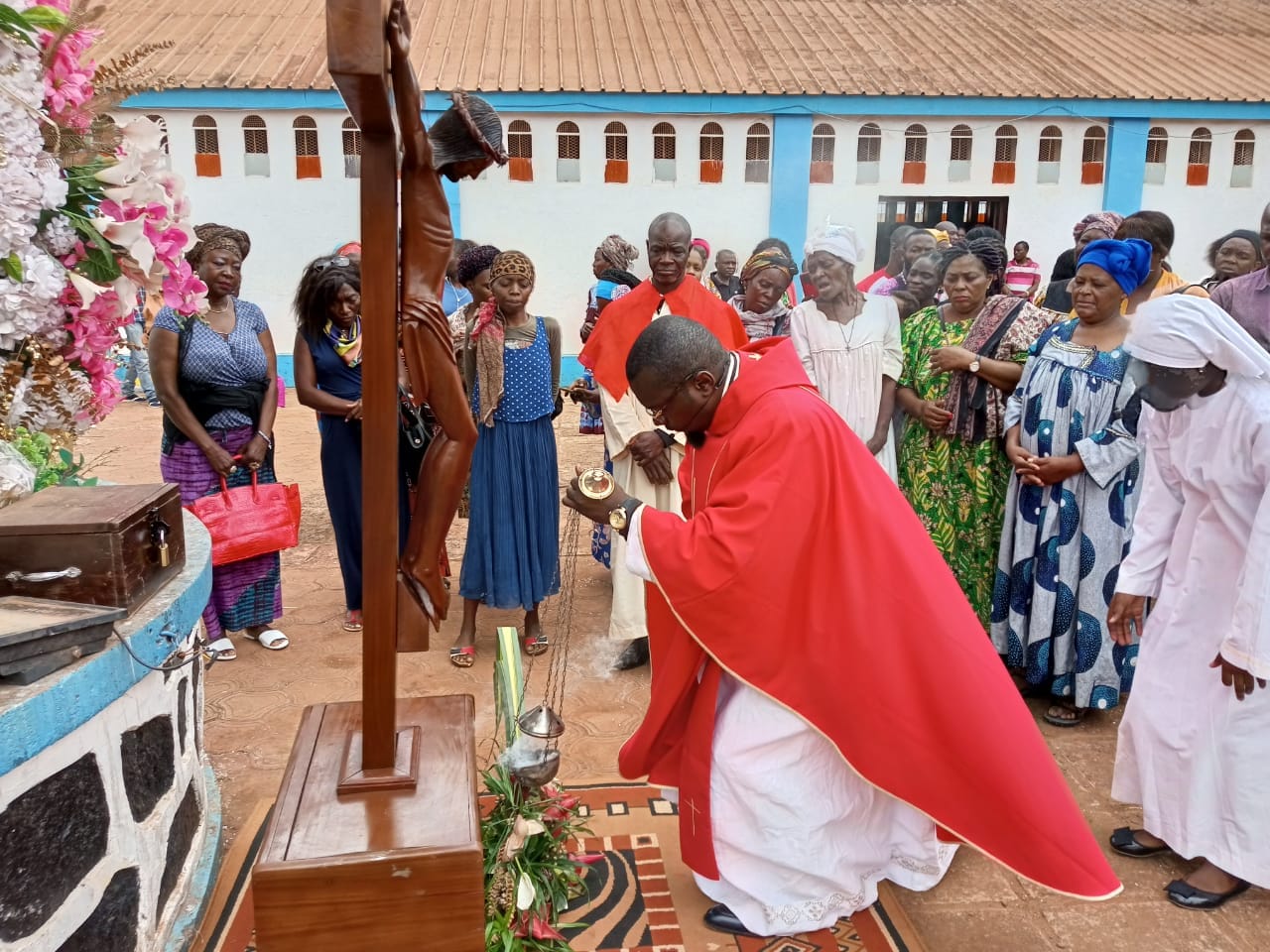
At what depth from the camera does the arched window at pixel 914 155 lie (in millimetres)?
15945

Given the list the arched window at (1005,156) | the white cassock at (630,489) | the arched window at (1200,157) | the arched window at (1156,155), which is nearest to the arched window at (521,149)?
the arched window at (1005,156)

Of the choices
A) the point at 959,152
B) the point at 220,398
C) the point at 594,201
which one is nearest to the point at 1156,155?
the point at 959,152

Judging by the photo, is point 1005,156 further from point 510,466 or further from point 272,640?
point 272,640

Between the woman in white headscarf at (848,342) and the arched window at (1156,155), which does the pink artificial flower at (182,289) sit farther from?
the arched window at (1156,155)

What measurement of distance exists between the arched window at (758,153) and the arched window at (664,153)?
1175 millimetres

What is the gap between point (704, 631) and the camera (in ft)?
9.29

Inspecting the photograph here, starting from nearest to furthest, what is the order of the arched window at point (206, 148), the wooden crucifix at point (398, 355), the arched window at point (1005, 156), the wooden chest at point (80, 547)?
1. the wooden crucifix at point (398, 355)
2. the wooden chest at point (80, 547)
3. the arched window at point (206, 148)
4. the arched window at point (1005, 156)

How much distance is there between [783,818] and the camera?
2.89m

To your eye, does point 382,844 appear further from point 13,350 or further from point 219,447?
point 219,447

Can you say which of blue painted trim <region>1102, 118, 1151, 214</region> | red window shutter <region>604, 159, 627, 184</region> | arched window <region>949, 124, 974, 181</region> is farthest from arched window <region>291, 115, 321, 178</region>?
blue painted trim <region>1102, 118, 1151, 214</region>

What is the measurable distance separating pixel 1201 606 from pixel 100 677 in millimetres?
3196

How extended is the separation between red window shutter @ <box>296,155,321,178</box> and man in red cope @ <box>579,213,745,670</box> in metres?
11.7

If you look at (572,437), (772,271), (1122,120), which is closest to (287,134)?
(572,437)

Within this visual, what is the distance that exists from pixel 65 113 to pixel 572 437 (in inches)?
344
